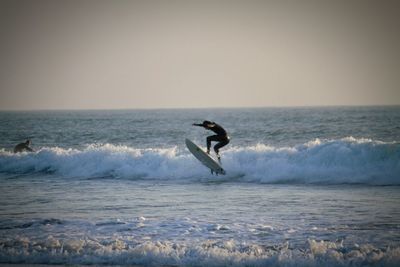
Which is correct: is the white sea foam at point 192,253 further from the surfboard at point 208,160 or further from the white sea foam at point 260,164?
the white sea foam at point 260,164

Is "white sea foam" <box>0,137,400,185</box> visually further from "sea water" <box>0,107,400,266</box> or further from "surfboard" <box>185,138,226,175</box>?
"surfboard" <box>185,138,226,175</box>

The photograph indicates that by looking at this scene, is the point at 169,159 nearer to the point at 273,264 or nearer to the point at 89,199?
the point at 89,199

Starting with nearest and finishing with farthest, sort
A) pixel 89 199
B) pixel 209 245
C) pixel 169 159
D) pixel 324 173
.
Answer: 1. pixel 209 245
2. pixel 89 199
3. pixel 324 173
4. pixel 169 159

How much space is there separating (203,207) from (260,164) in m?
7.87

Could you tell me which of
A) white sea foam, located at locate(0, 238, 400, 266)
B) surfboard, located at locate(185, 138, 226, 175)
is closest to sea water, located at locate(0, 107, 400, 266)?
white sea foam, located at locate(0, 238, 400, 266)

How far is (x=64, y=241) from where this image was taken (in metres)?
9.70

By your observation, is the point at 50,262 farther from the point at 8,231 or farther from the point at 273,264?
the point at 273,264

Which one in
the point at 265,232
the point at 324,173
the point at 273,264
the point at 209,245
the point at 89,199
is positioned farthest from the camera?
the point at 324,173

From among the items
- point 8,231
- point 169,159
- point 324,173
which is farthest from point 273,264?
point 169,159

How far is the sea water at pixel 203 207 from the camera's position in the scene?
8.88 meters

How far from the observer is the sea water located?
8.88 meters

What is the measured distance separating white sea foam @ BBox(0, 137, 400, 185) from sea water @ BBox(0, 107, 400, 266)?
49 millimetres

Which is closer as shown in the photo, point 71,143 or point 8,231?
point 8,231

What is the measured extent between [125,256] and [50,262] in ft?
4.47
